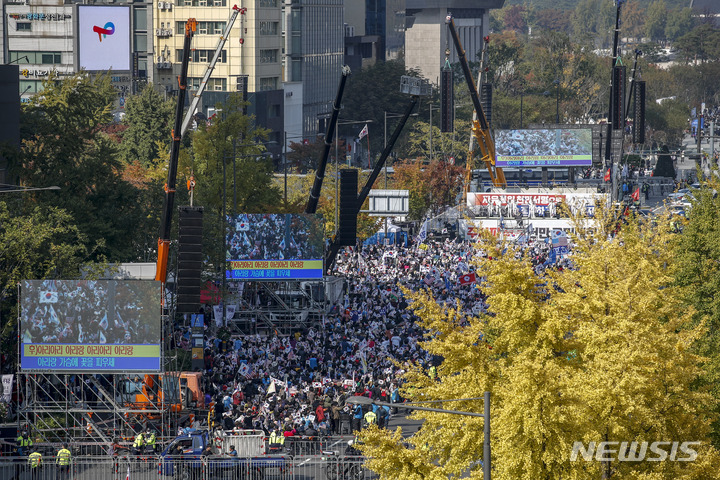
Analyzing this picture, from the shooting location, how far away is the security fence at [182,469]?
33.1 meters

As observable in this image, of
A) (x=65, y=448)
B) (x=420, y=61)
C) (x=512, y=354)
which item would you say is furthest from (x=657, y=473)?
(x=420, y=61)

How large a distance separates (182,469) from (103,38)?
7822cm

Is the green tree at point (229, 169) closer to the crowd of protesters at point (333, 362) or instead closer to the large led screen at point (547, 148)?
the crowd of protesters at point (333, 362)

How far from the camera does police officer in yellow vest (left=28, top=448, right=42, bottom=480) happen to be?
1292 inches

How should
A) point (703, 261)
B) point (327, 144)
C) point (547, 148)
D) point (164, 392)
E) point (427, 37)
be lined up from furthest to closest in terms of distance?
point (427, 37) → point (547, 148) → point (327, 144) → point (164, 392) → point (703, 261)

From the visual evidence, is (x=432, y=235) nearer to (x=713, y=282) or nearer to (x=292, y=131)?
(x=713, y=282)

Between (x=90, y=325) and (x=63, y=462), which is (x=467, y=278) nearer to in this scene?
(x=90, y=325)

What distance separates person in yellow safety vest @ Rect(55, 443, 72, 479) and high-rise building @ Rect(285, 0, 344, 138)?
317 feet

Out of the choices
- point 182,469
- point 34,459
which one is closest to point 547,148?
point 182,469

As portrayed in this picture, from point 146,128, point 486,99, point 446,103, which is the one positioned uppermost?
point 486,99

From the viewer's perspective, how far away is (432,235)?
7862 cm

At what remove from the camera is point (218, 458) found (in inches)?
1334

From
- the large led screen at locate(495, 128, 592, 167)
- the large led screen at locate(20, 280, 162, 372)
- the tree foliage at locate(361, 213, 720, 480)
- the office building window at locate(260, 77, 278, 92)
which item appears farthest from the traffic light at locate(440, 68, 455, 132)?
the tree foliage at locate(361, 213, 720, 480)

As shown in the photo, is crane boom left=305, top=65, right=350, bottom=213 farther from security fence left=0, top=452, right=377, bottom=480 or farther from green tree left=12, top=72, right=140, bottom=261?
security fence left=0, top=452, right=377, bottom=480
